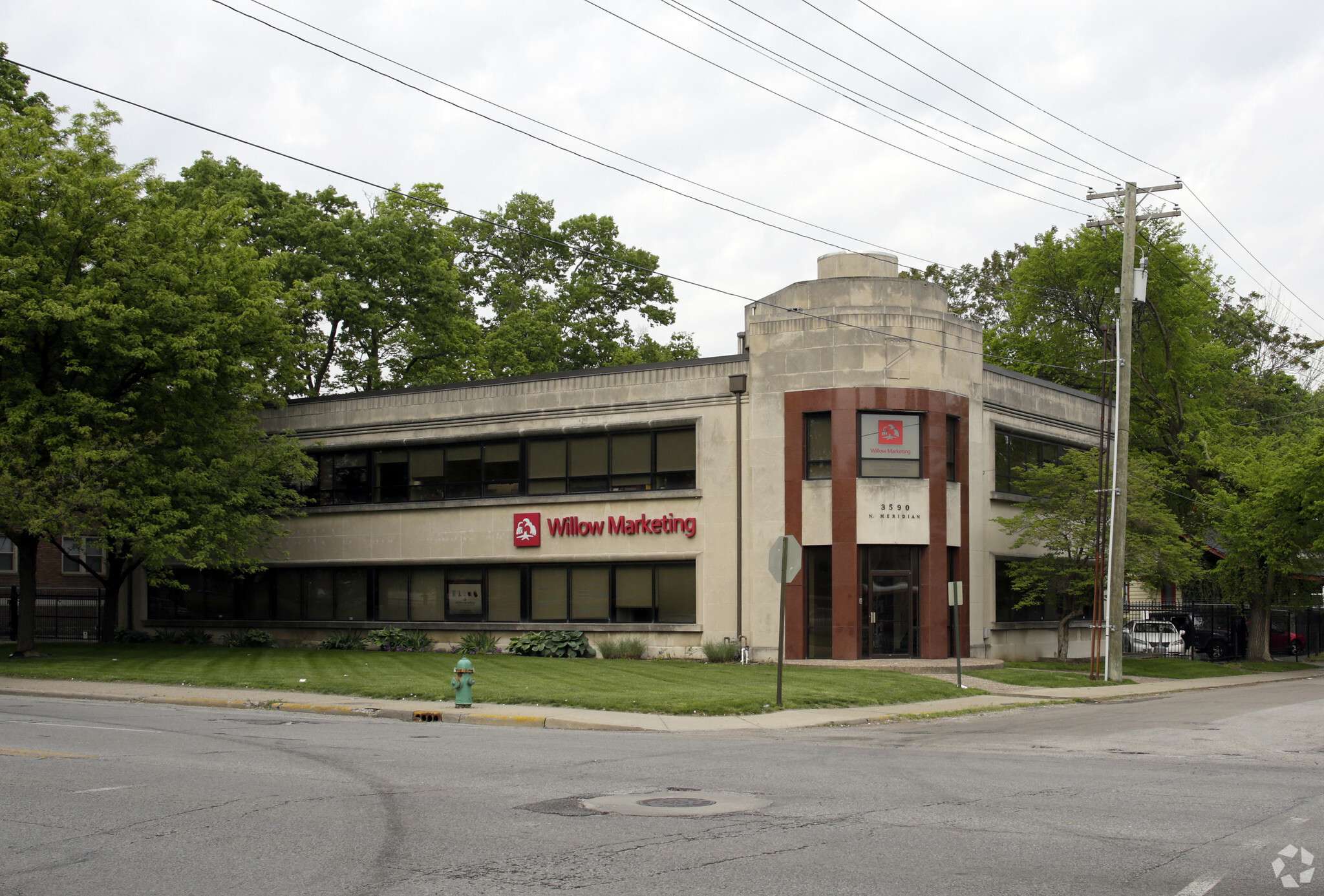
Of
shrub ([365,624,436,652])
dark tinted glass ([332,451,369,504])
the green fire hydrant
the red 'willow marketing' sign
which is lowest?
shrub ([365,624,436,652])

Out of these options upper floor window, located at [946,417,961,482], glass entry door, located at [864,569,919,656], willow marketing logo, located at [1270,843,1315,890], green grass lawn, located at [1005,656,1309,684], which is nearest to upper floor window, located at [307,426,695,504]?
glass entry door, located at [864,569,919,656]

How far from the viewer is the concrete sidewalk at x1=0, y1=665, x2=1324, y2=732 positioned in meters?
18.4

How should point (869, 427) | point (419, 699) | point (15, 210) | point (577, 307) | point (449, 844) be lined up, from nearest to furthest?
point (449, 844), point (419, 699), point (15, 210), point (869, 427), point (577, 307)

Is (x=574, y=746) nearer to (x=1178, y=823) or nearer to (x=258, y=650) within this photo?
(x=1178, y=823)

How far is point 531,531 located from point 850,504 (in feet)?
31.1

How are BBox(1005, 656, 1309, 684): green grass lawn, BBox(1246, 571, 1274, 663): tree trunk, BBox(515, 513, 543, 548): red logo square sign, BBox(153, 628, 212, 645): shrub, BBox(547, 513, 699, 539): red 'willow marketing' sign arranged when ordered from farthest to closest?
BBox(1246, 571, 1274, 663): tree trunk → BBox(153, 628, 212, 645): shrub → BBox(515, 513, 543, 548): red logo square sign → BBox(1005, 656, 1309, 684): green grass lawn → BBox(547, 513, 699, 539): red 'willow marketing' sign

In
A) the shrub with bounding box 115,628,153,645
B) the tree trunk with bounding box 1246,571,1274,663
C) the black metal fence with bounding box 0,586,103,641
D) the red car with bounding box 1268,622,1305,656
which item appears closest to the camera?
the shrub with bounding box 115,628,153,645

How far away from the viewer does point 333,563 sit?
37375 mm

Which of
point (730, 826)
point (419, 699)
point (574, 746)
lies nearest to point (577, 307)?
point (419, 699)

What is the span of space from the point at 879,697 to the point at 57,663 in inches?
774

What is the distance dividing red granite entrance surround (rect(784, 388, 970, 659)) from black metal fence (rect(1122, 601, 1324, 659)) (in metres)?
15.9

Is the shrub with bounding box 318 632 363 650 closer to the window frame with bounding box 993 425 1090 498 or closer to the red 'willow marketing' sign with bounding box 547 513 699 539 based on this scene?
the red 'willow marketing' sign with bounding box 547 513 699 539

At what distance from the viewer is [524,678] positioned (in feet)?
83.1

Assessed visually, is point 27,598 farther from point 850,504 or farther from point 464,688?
point 850,504
